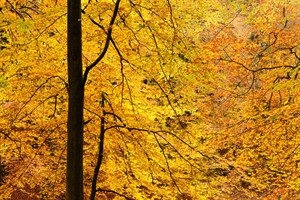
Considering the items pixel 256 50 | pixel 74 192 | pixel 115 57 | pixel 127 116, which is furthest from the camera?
pixel 256 50

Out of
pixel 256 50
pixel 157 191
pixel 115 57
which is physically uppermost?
pixel 256 50

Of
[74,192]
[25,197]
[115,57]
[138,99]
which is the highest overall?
[115,57]

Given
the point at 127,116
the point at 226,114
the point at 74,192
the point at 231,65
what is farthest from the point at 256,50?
the point at 74,192

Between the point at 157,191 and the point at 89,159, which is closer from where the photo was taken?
the point at 157,191

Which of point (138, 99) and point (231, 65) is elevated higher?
point (231, 65)

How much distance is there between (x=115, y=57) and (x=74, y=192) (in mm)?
3829

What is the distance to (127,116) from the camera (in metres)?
6.93

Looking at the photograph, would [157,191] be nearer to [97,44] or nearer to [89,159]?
[89,159]

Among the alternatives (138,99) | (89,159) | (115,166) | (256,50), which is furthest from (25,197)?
(256,50)

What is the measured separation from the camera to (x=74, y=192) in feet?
13.8

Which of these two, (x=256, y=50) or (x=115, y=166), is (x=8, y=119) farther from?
(x=256, y=50)

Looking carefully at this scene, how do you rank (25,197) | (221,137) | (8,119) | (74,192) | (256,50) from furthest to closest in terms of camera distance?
(256,50)
(25,197)
(221,137)
(8,119)
(74,192)

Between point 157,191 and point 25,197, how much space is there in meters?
6.70

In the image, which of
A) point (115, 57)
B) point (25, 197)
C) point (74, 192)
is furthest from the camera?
point (25, 197)
